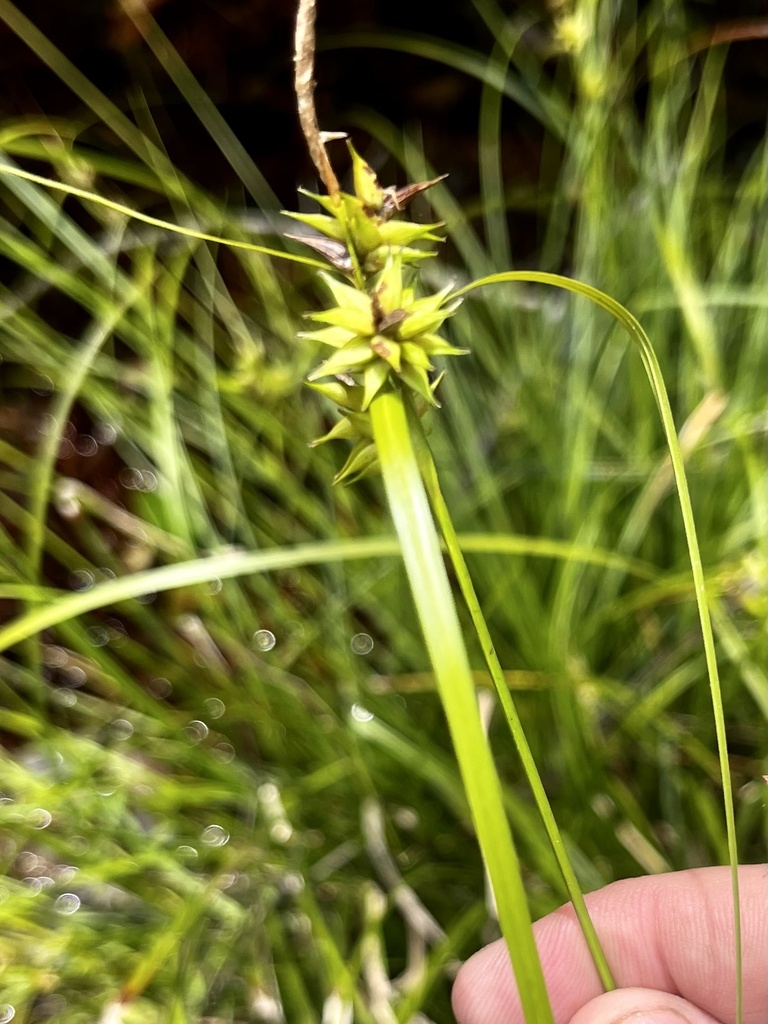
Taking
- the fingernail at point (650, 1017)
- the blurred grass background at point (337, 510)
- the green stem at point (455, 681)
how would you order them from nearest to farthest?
the green stem at point (455, 681) < the fingernail at point (650, 1017) < the blurred grass background at point (337, 510)

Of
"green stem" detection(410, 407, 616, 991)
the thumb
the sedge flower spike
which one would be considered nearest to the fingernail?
the thumb

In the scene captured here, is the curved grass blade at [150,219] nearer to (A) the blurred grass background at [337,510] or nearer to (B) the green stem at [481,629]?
(B) the green stem at [481,629]

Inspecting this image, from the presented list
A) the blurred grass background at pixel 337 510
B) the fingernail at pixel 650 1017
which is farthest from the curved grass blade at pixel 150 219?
the fingernail at pixel 650 1017

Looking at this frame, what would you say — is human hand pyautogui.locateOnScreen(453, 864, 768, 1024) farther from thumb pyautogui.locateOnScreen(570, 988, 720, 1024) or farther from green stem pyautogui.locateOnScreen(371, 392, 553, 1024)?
green stem pyautogui.locateOnScreen(371, 392, 553, 1024)

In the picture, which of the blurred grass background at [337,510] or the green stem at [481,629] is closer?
the green stem at [481,629]

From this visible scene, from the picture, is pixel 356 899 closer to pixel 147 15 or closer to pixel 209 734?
pixel 209 734
